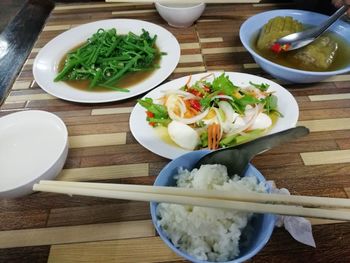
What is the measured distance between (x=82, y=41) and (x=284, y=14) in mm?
1015

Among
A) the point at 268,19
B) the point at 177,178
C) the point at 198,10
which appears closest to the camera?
the point at 177,178

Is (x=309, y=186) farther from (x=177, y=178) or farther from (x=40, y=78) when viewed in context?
(x=40, y=78)

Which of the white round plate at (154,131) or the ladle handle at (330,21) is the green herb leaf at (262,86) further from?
the ladle handle at (330,21)

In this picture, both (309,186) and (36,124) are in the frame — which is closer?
(309,186)

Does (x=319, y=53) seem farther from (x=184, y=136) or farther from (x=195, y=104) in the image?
(x=184, y=136)

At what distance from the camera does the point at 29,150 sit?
94 centimetres

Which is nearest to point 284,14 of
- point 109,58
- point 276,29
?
point 276,29

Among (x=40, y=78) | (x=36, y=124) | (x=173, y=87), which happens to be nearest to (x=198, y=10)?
(x=173, y=87)

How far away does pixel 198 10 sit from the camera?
155 centimetres

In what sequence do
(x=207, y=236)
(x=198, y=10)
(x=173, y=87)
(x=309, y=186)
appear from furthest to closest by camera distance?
(x=198, y=10) < (x=173, y=87) < (x=309, y=186) < (x=207, y=236)

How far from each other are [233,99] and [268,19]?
632mm

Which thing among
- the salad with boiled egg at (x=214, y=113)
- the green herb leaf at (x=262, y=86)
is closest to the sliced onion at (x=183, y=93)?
the salad with boiled egg at (x=214, y=113)

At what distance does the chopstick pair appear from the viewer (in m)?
0.58

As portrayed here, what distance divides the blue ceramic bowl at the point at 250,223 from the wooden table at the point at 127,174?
0.36 ft
